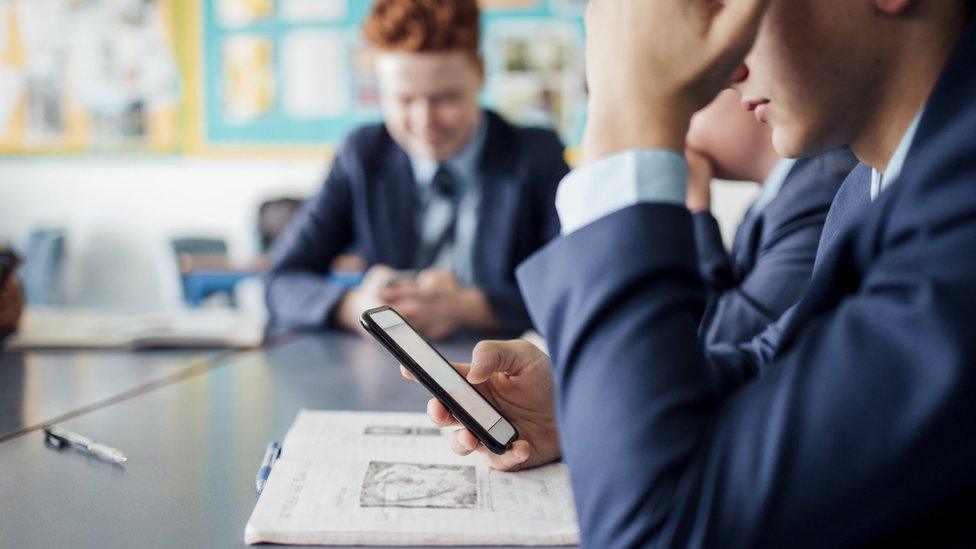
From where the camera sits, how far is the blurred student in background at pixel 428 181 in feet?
5.80

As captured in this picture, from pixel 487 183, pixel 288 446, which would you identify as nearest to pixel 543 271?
pixel 288 446

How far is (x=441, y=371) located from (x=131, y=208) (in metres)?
3.92

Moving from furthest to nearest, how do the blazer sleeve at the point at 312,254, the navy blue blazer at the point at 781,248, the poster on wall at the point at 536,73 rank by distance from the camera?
A: the poster on wall at the point at 536,73, the blazer sleeve at the point at 312,254, the navy blue blazer at the point at 781,248

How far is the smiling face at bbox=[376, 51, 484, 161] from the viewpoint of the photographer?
1.78 m

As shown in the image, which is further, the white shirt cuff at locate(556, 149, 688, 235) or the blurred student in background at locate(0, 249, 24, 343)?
the blurred student in background at locate(0, 249, 24, 343)

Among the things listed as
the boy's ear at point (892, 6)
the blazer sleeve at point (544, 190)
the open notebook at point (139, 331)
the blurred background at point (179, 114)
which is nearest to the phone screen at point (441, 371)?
the boy's ear at point (892, 6)

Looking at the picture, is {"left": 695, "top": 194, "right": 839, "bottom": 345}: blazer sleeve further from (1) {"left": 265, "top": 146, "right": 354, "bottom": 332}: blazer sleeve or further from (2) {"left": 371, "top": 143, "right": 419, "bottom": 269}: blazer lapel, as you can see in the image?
(2) {"left": 371, "top": 143, "right": 419, "bottom": 269}: blazer lapel

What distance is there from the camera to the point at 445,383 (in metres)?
0.74

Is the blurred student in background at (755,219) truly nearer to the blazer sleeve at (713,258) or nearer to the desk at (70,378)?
the blazer sleeve at (713,258)

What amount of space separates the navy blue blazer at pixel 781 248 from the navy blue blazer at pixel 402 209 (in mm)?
805

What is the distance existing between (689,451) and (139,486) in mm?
490

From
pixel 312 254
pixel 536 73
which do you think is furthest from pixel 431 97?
pixel 536 73

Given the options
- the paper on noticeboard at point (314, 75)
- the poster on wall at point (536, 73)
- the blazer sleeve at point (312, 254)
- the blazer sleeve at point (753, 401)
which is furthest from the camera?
the paper on noticeboard at point (314, 75)

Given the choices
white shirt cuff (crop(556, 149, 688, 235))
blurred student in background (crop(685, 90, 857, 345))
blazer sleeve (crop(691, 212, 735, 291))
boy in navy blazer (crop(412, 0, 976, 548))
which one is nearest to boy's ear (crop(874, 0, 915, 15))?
boy in navy blazer (crop(412, 0, 976, 548))
